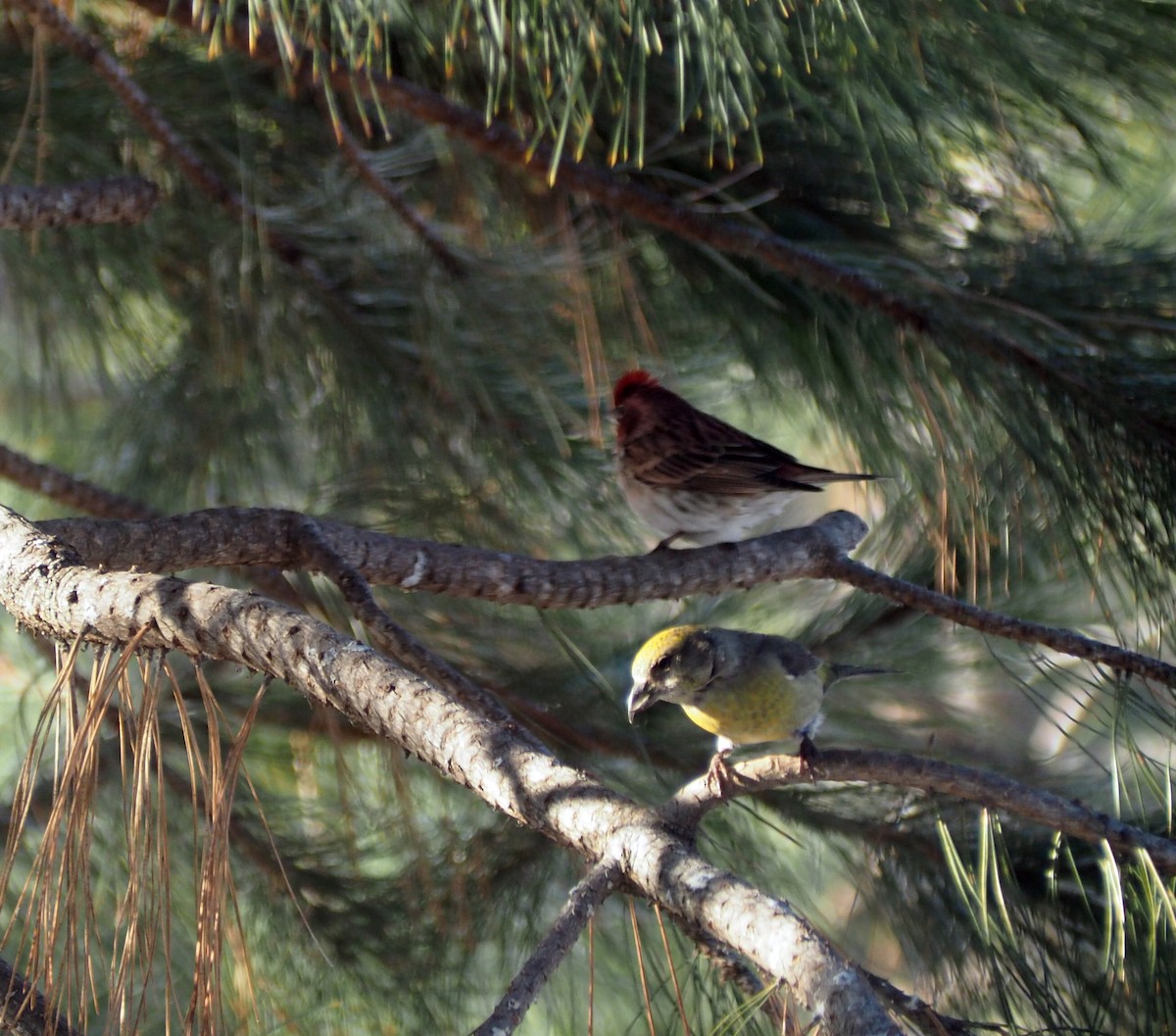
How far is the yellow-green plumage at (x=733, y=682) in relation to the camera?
182 centimetres

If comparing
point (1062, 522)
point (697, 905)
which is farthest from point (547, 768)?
point (1062, 522)

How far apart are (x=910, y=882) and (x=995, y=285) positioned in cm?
88

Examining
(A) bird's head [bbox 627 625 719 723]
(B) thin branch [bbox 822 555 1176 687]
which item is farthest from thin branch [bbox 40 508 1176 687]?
(A) bird's head [bbox 627 625 719 723]

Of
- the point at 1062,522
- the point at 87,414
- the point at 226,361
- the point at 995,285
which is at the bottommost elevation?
the point at 87,414

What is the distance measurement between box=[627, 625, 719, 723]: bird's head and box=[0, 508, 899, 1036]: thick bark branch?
978 mm

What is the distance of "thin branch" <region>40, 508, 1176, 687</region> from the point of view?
124 centimetres

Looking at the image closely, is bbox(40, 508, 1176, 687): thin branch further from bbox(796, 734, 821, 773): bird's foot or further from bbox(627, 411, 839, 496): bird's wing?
bbox(627, 411, 839, 496): bird's wing

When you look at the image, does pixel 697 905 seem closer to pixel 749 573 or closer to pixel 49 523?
pixel 49 523

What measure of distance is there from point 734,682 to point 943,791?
2.48ft

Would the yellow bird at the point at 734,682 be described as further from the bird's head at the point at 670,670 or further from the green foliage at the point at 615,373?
the green foliage at the point at 615,373

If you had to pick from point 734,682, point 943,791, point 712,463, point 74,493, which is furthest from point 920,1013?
point 712,463

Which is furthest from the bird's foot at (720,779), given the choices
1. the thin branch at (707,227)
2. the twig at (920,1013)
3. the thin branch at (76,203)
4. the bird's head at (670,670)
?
the thin branch at (76,203)

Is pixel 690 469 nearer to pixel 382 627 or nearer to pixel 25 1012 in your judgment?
pixel 382 627

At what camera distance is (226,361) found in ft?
6.98
